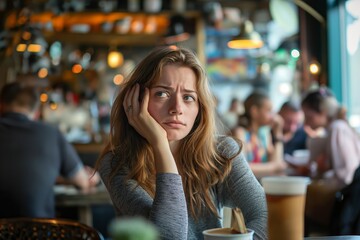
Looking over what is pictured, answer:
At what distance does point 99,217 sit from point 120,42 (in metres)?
3.85

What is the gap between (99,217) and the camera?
5590 millimetres

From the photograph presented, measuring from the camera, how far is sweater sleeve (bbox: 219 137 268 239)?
191 centimetres

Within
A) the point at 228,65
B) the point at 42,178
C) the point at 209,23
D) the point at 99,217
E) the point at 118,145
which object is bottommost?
the point at 99,217

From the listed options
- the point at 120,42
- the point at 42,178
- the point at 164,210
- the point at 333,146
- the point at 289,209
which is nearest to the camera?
the point at 289,209

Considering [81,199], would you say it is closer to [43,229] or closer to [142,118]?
[43,229]

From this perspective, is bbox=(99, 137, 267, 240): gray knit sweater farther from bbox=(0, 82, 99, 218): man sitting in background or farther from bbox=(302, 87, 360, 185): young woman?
bbox=(302, 87, 360, 185): young woman

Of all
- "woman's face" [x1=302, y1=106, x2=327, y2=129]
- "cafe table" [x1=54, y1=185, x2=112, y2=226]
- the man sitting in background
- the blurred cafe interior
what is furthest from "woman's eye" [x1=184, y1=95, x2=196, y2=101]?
the blurred cafe interior

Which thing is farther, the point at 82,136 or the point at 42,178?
the point at 82,136

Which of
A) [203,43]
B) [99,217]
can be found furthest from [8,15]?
[99,217]

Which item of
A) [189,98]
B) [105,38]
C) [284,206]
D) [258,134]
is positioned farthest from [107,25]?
[284,206]

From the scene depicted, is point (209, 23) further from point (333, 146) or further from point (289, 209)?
point (289, 209)

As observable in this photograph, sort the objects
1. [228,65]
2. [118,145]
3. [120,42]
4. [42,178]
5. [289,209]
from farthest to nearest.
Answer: [228,65] → [120,42] → [42,178] → [118,145] → [289,209]

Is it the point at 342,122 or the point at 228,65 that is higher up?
the point at 228,65

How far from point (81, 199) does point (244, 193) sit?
115 inches
